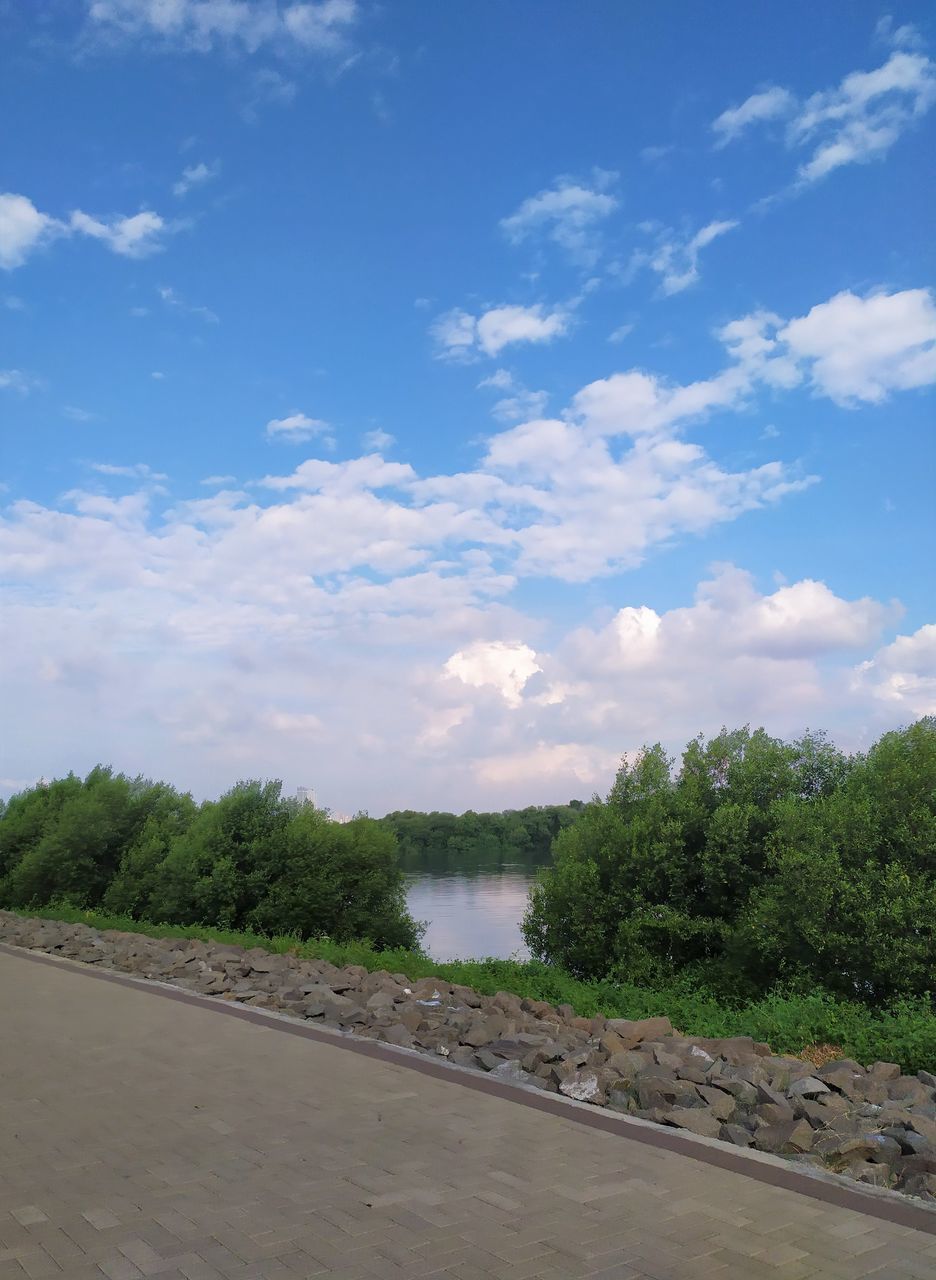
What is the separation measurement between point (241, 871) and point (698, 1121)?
67.6 feet

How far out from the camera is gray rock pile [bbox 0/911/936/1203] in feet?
19.1

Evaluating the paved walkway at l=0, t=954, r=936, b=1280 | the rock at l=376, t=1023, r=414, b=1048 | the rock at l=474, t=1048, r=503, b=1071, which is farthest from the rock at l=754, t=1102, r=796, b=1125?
the rock at l=376, t=1023, r=414, b=1048

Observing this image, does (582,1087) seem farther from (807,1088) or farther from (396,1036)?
(396,1036)

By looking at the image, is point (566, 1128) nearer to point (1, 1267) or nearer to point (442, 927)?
point (1, 1267)

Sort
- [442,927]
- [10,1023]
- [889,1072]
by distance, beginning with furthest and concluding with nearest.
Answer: [442,927] → [10,1023] → [889,1072]

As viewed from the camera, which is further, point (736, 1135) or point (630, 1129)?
point (630, 1129)

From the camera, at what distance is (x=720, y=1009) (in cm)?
1293

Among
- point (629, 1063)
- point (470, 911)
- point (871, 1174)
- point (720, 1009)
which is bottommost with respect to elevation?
point (470, 911)

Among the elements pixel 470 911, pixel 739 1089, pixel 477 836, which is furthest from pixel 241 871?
pixel 477 836

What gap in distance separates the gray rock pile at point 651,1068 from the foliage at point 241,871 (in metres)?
11.8

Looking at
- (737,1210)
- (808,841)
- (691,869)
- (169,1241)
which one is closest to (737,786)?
(691,869)

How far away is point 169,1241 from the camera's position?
4.41 metres

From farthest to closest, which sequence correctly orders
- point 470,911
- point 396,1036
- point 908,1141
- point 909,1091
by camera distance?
point 470,911 < point 396,1036 < point 909,1091 < point 908,1141

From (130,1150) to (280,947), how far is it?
10.7m
